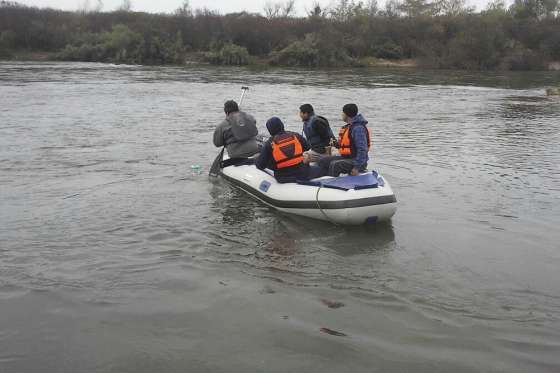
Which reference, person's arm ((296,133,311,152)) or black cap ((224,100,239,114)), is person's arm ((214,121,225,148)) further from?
person's arm ((296,133,311,152))

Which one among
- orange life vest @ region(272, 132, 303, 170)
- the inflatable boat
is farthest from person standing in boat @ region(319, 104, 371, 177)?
orange life vest @ region(272, 132, 303, 170)

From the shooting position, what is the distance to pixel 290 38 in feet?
153

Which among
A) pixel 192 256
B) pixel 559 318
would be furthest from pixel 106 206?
pixel 559 318

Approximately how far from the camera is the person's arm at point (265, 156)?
7004 mm

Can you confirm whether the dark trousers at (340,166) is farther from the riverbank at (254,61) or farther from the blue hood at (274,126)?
the riverbank at (254,61)

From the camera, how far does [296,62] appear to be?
1655 inches

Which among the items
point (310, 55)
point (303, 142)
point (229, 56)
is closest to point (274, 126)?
point (303, 142)

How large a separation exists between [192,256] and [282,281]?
3.65 feet

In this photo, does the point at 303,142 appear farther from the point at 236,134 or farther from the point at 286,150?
the point at 236,134

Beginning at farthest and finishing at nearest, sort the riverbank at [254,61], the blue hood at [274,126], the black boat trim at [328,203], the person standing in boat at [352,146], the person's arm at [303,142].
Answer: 1. the riverbank at [254,61]
2. the person's arm at [303,142]
3. the person standing in boat at [352,146]
4. the blue hood at [274,126]
5. the black boat trim at [328,203]

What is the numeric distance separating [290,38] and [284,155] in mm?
41162

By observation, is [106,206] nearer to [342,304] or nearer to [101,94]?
[342,304]

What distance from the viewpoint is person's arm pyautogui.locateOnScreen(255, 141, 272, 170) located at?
23.0 ft

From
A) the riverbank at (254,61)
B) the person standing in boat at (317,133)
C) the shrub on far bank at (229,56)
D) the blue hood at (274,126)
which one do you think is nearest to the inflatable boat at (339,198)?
the blue hood at (274,126)
